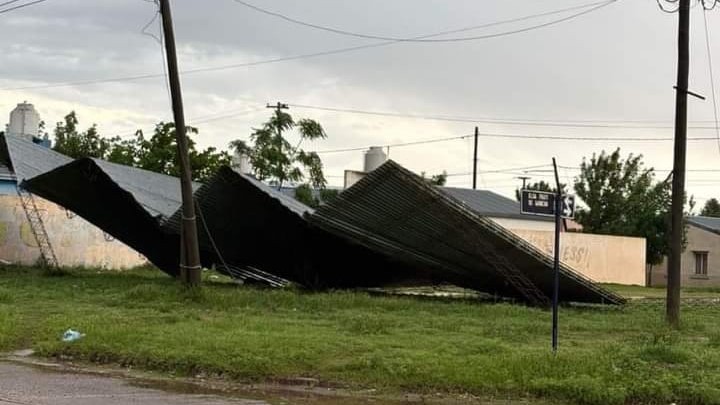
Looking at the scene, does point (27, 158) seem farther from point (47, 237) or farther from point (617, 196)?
point (617, 196)

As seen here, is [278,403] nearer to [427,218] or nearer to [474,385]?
[474,385]

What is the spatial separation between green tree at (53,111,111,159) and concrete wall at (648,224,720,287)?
35.4 meters

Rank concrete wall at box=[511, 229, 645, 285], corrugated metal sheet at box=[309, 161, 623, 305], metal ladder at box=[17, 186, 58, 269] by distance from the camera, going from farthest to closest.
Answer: concrete wall at box=[511, 229, 645, 285] < metal ladder at box=[17, 186, 58, 269] < corrugated metal sheet at box=[309, 161, 623, 305]

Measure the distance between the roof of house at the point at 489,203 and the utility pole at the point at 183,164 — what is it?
32162 mm

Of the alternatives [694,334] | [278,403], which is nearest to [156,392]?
[278,403]

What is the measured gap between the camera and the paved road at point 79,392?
9.12 meters

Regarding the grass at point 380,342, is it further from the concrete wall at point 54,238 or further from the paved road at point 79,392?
the concrete wall at point 54,238

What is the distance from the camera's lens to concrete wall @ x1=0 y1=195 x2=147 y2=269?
31.7 meters

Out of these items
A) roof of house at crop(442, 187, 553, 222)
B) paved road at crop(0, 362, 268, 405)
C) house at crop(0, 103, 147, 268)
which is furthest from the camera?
roof of house at crop(442, 187, 553, 222)

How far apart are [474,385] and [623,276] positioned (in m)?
36.1

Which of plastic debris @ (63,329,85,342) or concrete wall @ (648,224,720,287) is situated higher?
concrete wall @ (648,224,720,287)

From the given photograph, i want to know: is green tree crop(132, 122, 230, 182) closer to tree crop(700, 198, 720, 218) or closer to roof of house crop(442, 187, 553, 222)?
roof of house crop(442, 187, 553, 222)

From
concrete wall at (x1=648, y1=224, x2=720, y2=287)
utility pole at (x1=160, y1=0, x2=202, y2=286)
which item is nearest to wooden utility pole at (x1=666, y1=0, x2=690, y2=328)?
utility pole at (x1=160, y1=0, x2=202, y2=286)

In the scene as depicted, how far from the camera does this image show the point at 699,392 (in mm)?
9508
